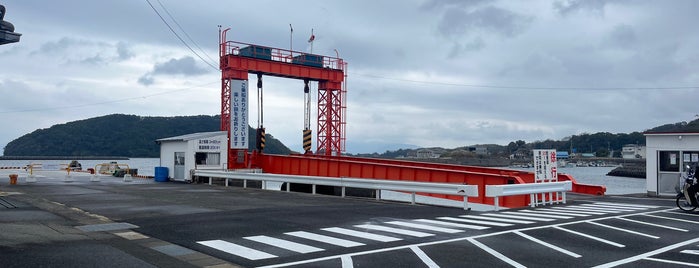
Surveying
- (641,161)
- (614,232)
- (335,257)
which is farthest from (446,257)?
(641,161)

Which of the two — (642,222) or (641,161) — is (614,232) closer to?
(642,222)

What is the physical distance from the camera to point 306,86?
126 ft

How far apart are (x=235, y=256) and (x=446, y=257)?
325 cm

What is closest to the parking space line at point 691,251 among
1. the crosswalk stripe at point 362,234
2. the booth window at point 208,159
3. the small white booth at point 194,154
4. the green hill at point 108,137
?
the crosswalk stripe at point 362,234

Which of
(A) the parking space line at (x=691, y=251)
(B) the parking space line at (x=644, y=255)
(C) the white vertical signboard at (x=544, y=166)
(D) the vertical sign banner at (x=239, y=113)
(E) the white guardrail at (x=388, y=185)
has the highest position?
(D) the vertical sign banner at (x=239, y=113)

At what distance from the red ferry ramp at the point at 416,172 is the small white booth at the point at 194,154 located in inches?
89.9

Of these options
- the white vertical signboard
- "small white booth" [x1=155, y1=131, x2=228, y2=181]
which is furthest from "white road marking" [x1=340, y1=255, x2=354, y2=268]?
"small white booth" [x1=155, y1=131, x2=228, y2=181]

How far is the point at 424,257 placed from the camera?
8.59m

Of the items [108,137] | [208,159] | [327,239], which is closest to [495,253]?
[327,239]

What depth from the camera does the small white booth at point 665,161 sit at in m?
22.6

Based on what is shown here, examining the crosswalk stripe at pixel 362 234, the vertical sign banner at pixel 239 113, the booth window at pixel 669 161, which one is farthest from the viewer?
the vertical sign banner at pixel 239 113

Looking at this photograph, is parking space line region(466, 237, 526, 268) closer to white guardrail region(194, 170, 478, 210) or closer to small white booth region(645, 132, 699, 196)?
white guardrail region(194, 170, 478, 210)

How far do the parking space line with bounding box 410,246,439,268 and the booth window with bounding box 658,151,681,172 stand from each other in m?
18.1

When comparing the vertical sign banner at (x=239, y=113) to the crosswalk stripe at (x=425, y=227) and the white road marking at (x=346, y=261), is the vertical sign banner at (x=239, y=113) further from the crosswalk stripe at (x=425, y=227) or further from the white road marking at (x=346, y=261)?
the white road marking at (x=346, y=261)
